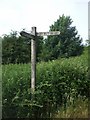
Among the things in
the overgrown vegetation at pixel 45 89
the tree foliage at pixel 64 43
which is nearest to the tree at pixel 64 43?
the tree foliage at pixel 64 43

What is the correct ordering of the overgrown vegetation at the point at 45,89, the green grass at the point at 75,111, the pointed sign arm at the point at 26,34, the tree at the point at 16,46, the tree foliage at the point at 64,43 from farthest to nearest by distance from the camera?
1. the tree foliage at the point at 64,43
2. the tree at the point at 16,46
3. the green grass at the point at 75,111
4. the pointed sign arm at the point at 26,34
5. the overgrown vegetation at the point at 45,89

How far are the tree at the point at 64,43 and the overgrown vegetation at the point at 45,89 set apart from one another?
28919 millimetres

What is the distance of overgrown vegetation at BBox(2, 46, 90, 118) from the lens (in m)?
6.98

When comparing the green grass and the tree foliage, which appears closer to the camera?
the green grass

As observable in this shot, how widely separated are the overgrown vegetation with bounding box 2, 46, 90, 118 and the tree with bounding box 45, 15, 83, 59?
94.9 feet

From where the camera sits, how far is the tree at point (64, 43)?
39938mm

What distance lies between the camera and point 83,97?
28.1 ft

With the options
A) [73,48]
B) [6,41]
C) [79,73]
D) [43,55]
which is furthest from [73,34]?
[79,73]

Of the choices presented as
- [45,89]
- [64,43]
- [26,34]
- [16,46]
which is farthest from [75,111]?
[64,43]

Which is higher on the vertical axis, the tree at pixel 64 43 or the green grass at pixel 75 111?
the tree at pixel 64 43

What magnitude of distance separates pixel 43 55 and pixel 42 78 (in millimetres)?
26569

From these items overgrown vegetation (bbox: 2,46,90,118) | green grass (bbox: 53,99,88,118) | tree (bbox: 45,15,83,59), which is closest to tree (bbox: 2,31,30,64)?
tree (bbox: 45,15,83,59)

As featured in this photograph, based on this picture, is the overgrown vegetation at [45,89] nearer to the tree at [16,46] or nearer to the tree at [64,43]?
the tree at [16,46]

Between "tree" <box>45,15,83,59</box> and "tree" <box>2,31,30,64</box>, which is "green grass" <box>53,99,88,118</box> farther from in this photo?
"tree" <box>45,15,83,59</box>
